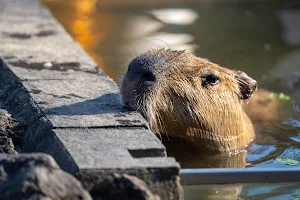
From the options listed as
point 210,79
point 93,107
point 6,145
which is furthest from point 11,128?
point 210,79

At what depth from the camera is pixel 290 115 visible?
6.39 metres

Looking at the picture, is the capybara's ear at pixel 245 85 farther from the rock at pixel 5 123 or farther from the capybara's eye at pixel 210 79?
the rock at pixel 5 123

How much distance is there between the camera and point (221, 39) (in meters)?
8.62

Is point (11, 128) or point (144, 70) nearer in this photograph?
point (11, 128)

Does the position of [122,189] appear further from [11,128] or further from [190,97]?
[190,97]

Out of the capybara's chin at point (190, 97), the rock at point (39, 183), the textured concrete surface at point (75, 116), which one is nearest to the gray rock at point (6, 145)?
the textured concrete surface at point (75, 116)

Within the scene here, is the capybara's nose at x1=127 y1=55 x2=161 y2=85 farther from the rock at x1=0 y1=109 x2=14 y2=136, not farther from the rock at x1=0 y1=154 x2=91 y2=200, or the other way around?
the rock at x1=0 y1=154 x2=91 y2=200

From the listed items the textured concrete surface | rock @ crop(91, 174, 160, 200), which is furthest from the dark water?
rock @ crop(91, 174, 160, 200)

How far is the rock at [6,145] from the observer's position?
367cm

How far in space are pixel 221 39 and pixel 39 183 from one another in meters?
5.92

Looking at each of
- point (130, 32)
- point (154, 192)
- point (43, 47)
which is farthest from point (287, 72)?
point (154, 192)

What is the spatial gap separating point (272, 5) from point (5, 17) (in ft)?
15.0

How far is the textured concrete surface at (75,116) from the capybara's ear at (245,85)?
0.95 m

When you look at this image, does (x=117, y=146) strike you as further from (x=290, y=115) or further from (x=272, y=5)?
(x=272, y=5)
